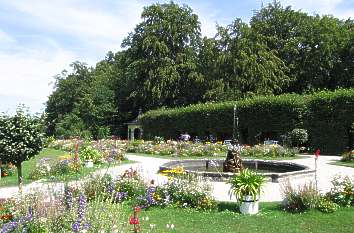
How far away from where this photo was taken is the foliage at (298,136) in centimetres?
2833

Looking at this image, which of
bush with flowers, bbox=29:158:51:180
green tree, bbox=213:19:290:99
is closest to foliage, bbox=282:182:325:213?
bush with flowers, bbox=29:158:51:180

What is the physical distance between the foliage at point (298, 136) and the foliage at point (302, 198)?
18.5 metres

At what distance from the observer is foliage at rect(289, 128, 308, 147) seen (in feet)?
92.9

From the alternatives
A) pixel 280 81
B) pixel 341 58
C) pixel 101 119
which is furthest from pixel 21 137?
pixel 101 119

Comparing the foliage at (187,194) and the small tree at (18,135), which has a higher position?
the small tree at (18,135)

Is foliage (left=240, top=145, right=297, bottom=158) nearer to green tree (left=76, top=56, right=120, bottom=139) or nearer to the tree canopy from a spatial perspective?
the tree canopy

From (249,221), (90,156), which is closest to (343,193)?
(249,221)

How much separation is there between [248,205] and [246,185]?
1.42 ft

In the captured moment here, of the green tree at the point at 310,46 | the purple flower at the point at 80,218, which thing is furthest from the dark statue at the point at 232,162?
the green tree at the point at 310,46

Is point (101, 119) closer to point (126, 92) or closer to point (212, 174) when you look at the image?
point (126, 92)

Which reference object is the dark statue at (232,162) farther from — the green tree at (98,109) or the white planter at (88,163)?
the green tree at (98,109)

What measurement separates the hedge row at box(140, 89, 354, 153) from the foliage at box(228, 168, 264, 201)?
61.3 ft

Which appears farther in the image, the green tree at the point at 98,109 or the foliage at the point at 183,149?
the green tree at the point at 98,109

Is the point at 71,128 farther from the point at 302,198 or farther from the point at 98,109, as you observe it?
the point at 302,198
